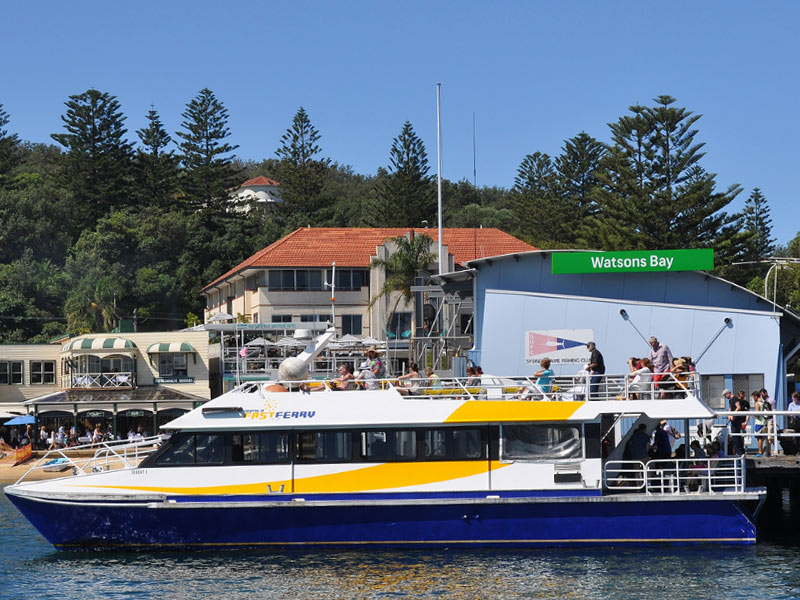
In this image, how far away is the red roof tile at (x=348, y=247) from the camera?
5381 cm

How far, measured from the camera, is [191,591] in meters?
16.4

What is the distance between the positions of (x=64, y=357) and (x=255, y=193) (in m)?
57.4

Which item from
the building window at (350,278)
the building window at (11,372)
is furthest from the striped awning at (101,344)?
the building window at (350,278)

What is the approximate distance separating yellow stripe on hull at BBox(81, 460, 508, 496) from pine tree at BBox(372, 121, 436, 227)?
51493 mm

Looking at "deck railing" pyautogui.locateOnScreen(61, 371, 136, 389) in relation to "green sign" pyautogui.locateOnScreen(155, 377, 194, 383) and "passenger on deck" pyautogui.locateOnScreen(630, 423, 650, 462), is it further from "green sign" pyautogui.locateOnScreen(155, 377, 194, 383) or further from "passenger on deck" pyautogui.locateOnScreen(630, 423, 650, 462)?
"passenger on deck" pyautogui.locateOnScreen(630, 423, 650, 462)

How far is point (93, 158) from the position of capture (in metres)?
75.2

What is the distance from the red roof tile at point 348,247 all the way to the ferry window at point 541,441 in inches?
1280

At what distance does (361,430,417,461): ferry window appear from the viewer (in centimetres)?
1859

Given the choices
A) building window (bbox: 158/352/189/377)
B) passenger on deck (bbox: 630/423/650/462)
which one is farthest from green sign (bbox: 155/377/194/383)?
passenger on deck (bbox: 630/423/650/462)

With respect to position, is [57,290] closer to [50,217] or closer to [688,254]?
[50,217]

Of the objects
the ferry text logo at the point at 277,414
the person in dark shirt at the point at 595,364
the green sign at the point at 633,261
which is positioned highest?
the green sign at the point at 633,261

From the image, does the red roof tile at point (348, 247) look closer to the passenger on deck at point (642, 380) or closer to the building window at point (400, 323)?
the building window at point (400, 323)

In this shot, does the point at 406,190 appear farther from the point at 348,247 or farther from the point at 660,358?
the point at 660,358

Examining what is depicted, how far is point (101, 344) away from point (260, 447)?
29779 millimetres
